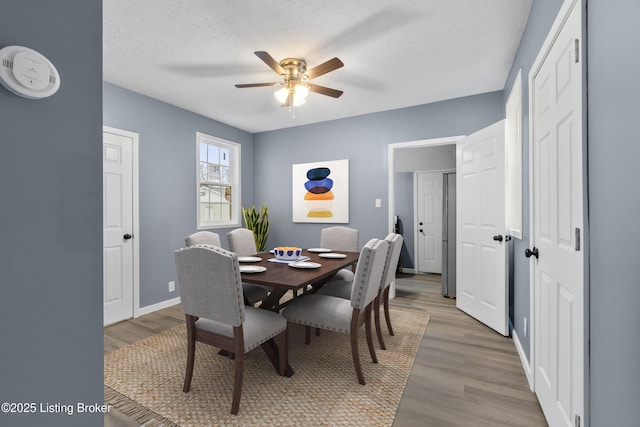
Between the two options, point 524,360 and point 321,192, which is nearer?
point 524,360

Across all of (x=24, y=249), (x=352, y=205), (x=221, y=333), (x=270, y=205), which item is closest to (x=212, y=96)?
(x=270, y=205)

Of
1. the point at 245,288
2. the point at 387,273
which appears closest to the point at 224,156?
the point at 245,288

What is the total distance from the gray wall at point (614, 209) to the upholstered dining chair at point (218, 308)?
1544mm

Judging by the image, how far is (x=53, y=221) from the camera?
2.21ft

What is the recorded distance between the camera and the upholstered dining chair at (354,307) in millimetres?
1909

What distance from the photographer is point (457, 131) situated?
3.54 m

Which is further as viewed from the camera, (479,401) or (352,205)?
(352,205)

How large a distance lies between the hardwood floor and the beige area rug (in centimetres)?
11

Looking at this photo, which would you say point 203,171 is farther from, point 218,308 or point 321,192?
point 218,308

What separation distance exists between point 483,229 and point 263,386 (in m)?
2.53

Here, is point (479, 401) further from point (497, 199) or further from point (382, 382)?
point (497, 199)

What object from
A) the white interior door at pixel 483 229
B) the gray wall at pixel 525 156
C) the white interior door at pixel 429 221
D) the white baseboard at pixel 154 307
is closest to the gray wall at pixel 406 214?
the white interior door at pixel 429 221

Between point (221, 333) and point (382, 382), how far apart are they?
1133 mm

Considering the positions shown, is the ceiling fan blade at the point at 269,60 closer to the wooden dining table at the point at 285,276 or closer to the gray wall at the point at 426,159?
the wooden dining table at the point at 285,276
